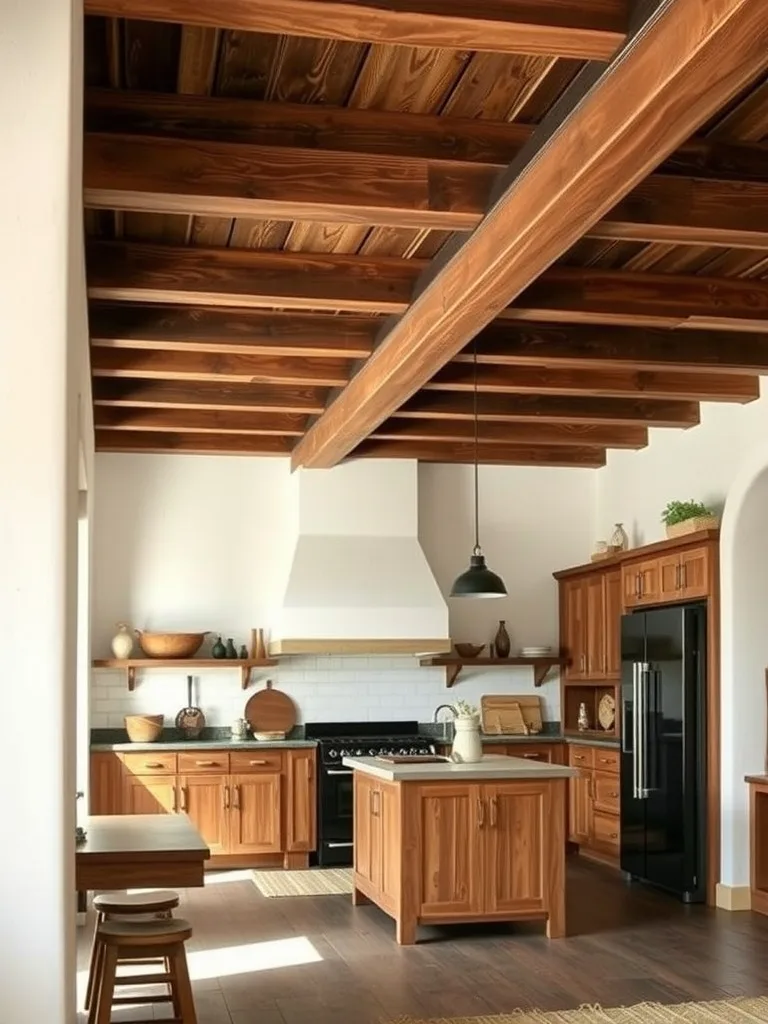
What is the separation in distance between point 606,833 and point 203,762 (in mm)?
2880

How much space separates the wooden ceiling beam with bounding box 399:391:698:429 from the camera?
8.18 metres

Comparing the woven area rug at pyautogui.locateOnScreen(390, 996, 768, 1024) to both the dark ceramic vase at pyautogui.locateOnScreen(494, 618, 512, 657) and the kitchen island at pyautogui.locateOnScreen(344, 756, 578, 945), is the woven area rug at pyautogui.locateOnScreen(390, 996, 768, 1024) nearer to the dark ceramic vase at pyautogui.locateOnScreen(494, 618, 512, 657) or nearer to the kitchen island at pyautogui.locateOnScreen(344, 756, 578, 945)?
the kitchen island at pyautogui.locateOnScreen(344, 756, 578, 945)

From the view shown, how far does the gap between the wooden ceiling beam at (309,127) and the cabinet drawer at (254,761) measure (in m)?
5.73

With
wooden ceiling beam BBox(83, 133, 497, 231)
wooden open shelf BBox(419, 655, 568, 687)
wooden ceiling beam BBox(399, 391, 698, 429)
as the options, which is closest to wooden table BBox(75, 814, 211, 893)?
wooden ceiling beam BBox(83, 133, 497, 231)

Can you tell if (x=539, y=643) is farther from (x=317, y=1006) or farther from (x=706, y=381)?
(x=317, y=1006)

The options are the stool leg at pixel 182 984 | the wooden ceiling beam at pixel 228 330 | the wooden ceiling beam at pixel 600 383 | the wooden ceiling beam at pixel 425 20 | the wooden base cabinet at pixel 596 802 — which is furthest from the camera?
the wooden base cabinet at pixel 596 802

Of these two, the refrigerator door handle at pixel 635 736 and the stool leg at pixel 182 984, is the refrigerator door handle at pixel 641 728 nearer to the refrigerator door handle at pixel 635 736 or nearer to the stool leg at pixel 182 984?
the refrigerator door handle at pixel 635 736

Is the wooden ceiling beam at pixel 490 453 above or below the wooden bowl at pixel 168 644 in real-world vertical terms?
above

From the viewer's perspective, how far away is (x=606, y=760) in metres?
9.23

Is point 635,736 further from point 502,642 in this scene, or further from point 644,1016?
point 644,1016

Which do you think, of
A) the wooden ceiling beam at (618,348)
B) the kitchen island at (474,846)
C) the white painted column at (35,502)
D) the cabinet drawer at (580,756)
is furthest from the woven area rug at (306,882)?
the white painted column at (35,502)

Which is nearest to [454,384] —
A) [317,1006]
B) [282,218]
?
[282,218]

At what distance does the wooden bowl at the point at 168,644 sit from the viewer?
9484 millimetres

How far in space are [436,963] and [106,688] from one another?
4197 millimetres
